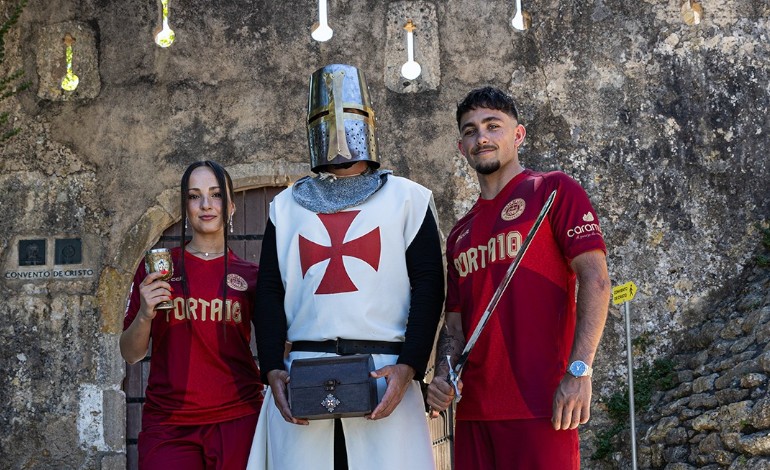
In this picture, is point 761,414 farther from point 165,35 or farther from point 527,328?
point 165,35

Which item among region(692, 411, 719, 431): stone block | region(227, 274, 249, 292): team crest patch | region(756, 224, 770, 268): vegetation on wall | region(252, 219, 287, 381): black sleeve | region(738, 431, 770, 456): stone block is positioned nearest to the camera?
region(252, 219, 287, 381): black sleeve

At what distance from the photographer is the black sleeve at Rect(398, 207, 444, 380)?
315 centimetres

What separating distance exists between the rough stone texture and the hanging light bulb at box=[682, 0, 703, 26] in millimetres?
56

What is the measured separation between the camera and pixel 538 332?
3.04 m

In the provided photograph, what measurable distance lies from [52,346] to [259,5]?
2.52 metres

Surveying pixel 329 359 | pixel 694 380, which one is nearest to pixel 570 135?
pixel 694 380

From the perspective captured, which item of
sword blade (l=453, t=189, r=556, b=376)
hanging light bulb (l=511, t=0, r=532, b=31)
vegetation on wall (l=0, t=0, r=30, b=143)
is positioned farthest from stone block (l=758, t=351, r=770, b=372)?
vegetation on wall (l=0, t=0, r=30, b=143)

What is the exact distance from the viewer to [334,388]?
2.99 meters

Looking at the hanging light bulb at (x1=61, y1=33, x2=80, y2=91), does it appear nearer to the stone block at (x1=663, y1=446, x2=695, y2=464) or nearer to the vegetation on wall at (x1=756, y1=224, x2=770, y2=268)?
the stone block at (x1=663, y1=446, x2=695, y2=464)

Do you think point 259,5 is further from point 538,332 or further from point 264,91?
A: point 538,332

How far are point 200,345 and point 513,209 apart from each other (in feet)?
3.73

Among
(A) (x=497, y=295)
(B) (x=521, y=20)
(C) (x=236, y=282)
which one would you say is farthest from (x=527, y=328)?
(B) (x=521, y=20)

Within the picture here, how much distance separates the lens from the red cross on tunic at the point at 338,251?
3.22 m

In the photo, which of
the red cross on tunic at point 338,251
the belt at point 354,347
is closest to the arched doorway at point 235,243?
the red cross on tunic at point 338,251
